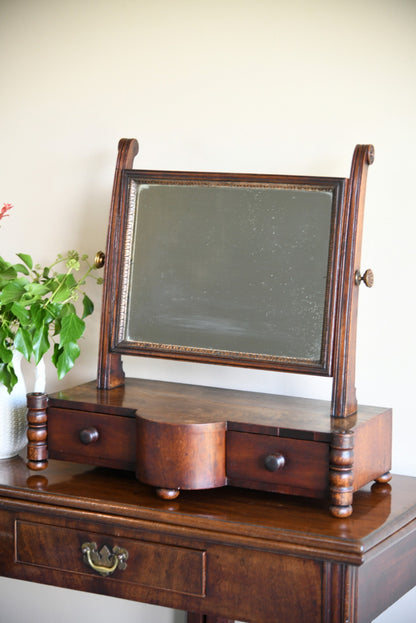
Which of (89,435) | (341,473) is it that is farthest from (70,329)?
(341,473)

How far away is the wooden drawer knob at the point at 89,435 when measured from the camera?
1.90 m

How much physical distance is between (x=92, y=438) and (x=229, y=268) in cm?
54

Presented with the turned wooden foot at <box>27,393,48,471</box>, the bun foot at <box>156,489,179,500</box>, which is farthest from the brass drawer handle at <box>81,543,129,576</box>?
the turned wooden foot at <box>27,393,48,471</box>

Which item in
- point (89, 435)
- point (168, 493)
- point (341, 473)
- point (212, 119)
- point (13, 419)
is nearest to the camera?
point (341, 473)

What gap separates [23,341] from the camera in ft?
6.65

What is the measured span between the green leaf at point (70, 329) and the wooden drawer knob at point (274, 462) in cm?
62

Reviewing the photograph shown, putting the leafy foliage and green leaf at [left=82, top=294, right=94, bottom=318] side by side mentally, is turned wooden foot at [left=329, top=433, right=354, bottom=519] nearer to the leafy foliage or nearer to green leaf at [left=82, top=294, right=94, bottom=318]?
the leafy foliage

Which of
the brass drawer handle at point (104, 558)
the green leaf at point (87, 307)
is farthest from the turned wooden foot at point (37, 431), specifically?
the green leaf at point (87, 307)

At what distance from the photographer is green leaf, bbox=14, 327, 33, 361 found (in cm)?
203

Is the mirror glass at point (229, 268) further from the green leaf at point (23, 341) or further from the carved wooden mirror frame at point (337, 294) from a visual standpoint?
the green leaf at point (23, 341)

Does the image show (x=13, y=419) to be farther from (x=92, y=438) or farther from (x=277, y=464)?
(x=277, y=464)

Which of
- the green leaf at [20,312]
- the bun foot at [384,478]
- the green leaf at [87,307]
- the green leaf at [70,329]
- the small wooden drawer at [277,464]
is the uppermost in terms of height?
the green leaf at [87,307]

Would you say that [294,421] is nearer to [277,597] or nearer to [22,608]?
[277,597]

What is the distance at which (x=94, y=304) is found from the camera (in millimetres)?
2451
